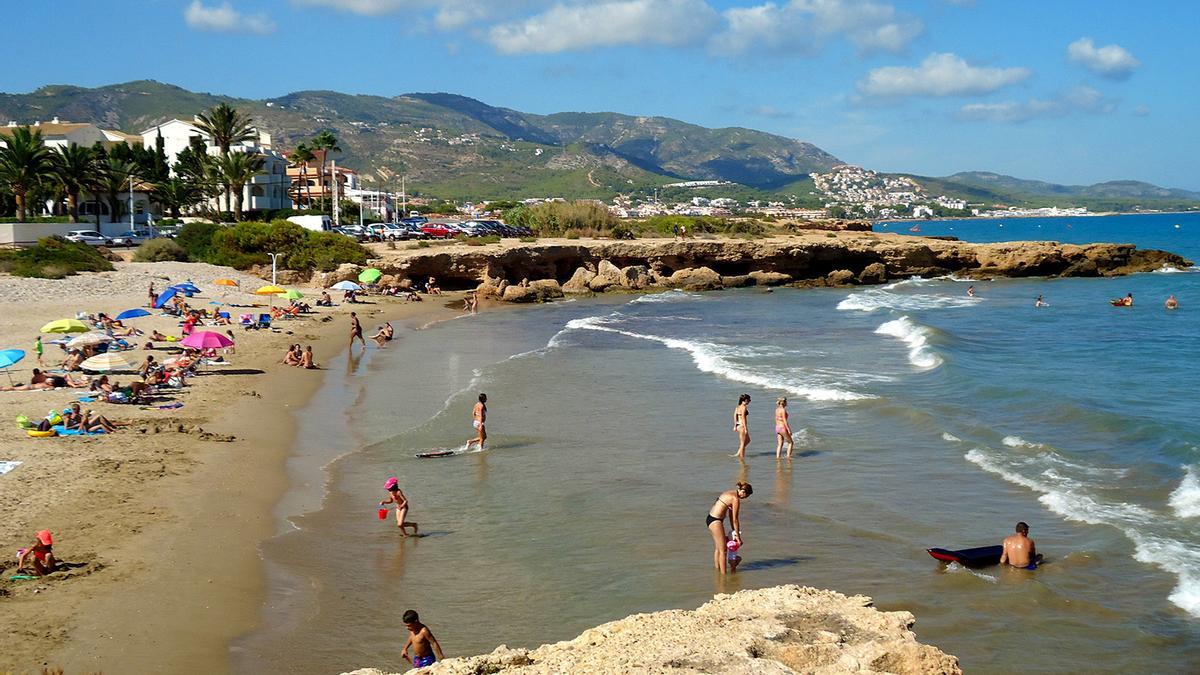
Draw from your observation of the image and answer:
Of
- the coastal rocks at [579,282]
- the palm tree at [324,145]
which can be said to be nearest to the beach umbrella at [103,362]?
the coastal rocks at [579,282]

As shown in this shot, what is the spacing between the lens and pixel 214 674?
30.3 ft

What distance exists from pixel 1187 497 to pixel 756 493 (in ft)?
21.1

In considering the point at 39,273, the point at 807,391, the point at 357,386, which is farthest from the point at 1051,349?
the point at 39,273

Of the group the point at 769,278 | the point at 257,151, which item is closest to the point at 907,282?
the point at 769,278

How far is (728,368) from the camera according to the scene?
27516 millimetres

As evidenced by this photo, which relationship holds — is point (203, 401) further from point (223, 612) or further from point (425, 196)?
point (425, 196)

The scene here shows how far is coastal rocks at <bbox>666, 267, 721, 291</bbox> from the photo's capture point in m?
55.2

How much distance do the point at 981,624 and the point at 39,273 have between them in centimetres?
3909

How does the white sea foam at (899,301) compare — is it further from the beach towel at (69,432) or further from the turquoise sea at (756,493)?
the beach towel at (69,432)

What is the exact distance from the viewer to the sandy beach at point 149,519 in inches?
382

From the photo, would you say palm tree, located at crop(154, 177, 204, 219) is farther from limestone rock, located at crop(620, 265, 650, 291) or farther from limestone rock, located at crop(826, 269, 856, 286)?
limestone rock, located at crop(826, 269, 856, 286)

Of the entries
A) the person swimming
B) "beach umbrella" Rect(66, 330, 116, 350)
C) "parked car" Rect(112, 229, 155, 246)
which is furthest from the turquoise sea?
"parked car" Rect(112, 229, 155, 246)

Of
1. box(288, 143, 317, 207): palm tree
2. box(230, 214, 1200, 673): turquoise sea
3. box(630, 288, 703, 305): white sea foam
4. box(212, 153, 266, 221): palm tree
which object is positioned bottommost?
box(230, 214, 1200, 673): turquoise sea

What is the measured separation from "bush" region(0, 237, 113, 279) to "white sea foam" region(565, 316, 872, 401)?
20.6 metres
